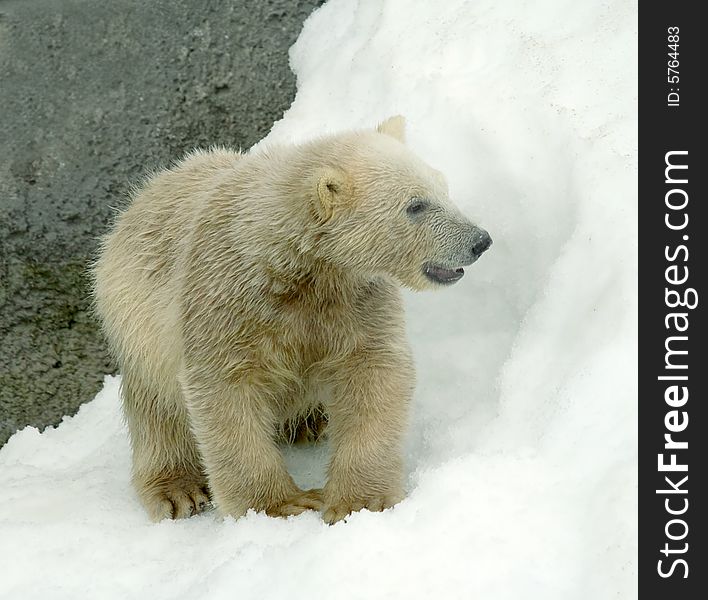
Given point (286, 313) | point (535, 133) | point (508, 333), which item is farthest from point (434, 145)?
point (286, 313)

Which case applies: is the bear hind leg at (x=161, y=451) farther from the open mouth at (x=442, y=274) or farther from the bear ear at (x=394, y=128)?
the bear ear at (x=394, y=128)

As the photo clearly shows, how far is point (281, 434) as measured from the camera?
5.70 m

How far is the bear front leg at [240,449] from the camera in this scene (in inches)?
192

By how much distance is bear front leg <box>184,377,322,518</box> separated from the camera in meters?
4.87

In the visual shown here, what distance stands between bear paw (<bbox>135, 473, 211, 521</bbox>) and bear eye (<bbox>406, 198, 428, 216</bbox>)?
2126 mm

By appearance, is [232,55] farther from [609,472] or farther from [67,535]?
[609,472]

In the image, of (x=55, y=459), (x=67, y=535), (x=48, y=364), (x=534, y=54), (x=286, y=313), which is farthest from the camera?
(x=48, y=364)

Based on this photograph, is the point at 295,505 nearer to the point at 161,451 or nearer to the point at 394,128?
the point at 161,451

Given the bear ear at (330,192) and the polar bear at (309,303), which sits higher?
the bear ear at (330,192)

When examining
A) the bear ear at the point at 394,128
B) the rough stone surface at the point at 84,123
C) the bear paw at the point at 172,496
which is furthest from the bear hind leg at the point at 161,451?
the bear ear at the point at 394,128

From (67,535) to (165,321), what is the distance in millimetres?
1165
